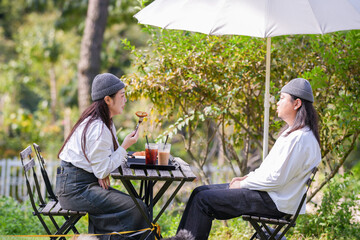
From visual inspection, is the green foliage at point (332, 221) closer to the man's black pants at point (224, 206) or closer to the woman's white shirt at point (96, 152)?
the man's black pants at point (224, 206)

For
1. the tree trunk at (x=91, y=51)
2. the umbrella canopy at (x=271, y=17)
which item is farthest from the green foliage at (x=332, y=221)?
the tree trunk at (x=91, y=51)

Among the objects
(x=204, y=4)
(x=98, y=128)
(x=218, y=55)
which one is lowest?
(x=98, y=128)

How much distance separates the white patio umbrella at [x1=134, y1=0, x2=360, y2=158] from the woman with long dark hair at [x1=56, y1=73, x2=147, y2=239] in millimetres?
785

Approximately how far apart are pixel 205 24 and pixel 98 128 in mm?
1081

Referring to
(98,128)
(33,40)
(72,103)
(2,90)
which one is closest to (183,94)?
(98,128)

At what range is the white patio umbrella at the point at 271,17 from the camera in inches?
127

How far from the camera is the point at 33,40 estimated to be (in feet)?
56.1

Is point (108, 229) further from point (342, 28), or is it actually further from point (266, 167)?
point (342, 28)

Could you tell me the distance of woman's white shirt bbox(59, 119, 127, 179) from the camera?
309 centimetres

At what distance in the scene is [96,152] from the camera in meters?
3.08

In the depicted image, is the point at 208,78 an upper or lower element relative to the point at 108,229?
upper

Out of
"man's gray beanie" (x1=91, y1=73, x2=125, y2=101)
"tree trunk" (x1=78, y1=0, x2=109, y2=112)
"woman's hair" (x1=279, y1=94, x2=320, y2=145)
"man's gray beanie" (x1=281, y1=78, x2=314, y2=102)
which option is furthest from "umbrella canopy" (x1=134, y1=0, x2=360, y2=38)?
"tree trunk" (x1=78, y1=0, x2=109, y2=112)

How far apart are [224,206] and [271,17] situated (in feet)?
4.42

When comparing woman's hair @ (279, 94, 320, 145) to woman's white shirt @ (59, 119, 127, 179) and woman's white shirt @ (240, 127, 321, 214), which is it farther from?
woman's white shirt @ (59, 119, 127, 179)
